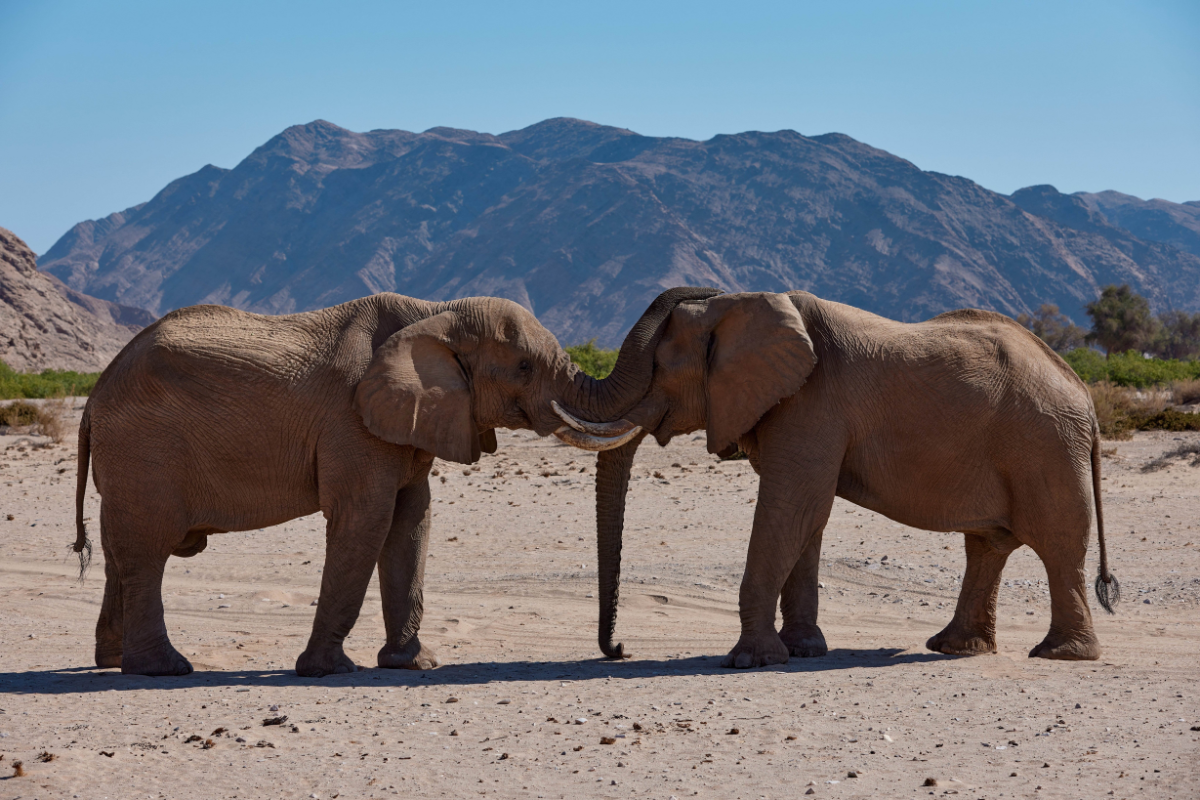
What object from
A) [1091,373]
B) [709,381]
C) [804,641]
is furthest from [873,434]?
[1091,373]

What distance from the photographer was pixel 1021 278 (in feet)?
604

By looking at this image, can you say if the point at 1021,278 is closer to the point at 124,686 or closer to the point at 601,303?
the point at 601,303

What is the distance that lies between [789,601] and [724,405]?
1780 millimetres

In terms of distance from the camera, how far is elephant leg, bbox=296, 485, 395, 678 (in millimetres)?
8609

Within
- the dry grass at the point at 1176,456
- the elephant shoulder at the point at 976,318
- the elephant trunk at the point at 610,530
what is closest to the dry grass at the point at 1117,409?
the dry grass at the point at 1176,456

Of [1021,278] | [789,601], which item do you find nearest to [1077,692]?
[789,601]

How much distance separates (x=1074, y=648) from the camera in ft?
30.4

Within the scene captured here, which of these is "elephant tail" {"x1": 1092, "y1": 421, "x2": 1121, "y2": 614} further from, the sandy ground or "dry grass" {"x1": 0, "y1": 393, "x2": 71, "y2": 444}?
"dry grass" {"x1": 0, "y1": 393, "x2": 71, "y2": 444}

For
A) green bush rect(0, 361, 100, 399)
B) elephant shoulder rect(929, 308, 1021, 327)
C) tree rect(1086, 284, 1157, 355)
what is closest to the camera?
elephant shoulder rect(929, 308, 1021, 327)

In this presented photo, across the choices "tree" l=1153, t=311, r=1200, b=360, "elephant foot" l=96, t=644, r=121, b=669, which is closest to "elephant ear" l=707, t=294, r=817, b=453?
"elephant foot" l=96, t=644, r=121, b=669

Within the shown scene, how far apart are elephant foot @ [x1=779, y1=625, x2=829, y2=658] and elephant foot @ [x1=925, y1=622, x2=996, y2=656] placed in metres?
0.97

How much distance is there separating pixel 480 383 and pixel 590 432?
3.01 feet

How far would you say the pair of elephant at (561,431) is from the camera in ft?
28.4

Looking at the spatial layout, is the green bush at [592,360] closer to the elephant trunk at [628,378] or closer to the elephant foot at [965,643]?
the elephant trunk at [628,378]
